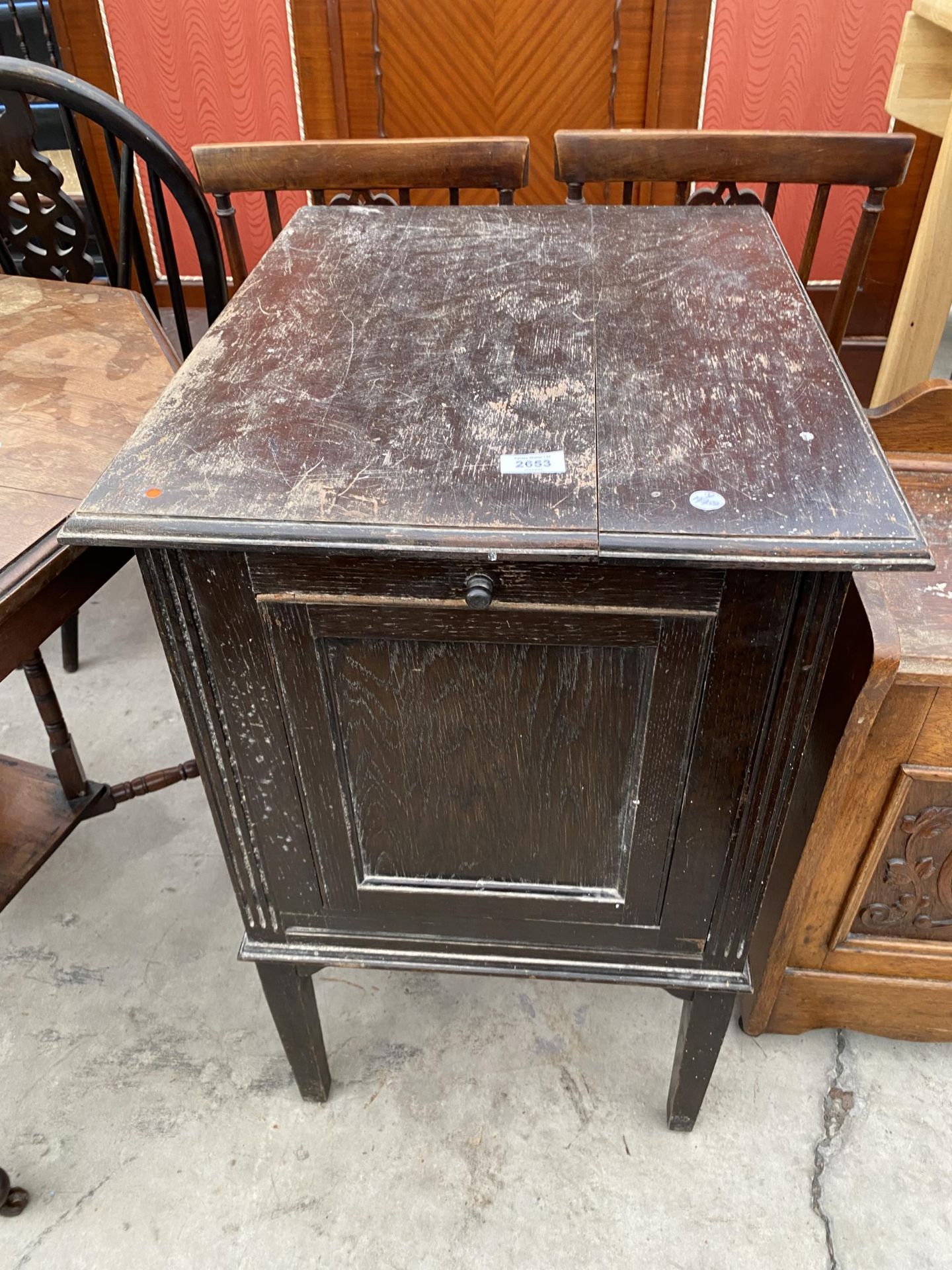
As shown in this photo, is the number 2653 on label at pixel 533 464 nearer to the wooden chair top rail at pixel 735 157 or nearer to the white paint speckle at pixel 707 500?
the white paint speckle at pixel 707 500

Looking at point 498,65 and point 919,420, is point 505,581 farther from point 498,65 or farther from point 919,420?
point 498,65

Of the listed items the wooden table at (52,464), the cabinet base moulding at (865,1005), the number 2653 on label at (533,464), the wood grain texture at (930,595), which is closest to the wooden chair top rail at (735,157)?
the wood grain texture at (930,595)

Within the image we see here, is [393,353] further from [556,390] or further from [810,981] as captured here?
[810,981]

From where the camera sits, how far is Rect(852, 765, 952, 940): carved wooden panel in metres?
1.04

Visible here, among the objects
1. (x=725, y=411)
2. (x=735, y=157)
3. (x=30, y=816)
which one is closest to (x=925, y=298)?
(x=735, y=157)

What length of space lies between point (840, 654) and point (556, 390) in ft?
1.53

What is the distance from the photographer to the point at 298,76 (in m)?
2.47

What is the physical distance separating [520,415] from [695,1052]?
2.75ft

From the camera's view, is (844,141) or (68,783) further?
(68,783)

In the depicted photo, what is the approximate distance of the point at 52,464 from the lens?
99 cm

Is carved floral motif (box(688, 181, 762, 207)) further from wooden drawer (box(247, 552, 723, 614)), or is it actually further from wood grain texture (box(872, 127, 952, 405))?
wooden drawer (box(247, 552, 723, 614))

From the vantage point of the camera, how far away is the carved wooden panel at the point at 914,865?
40.8 inches

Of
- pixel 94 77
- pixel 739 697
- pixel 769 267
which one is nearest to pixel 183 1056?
pixel 739 697

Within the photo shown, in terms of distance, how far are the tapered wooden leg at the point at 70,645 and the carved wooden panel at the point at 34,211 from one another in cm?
76
